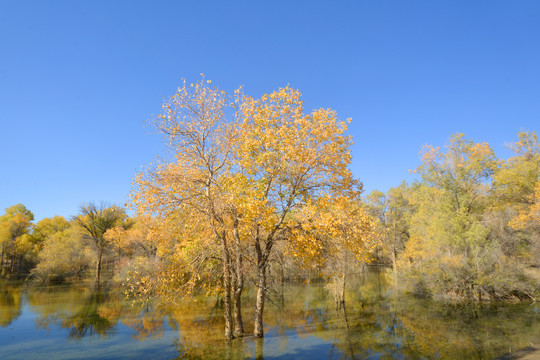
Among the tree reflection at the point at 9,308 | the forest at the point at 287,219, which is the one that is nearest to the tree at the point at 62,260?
the tree reflection at the point at 9,308

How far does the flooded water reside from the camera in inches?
510

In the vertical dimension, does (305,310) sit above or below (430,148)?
below

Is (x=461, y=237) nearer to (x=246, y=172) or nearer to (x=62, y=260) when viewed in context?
(x=246, y=172)

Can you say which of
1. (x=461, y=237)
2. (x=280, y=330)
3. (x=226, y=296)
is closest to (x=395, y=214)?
(x=461, y=237)

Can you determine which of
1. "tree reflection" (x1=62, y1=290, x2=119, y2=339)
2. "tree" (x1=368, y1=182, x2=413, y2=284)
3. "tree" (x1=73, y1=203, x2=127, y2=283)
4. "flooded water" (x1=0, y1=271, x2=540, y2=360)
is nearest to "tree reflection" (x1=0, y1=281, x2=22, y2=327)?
"flooded water" (x1=0, y1=271, x2=540, y2=360)

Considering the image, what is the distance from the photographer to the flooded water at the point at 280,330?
12949mm

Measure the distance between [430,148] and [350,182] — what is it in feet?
75.1

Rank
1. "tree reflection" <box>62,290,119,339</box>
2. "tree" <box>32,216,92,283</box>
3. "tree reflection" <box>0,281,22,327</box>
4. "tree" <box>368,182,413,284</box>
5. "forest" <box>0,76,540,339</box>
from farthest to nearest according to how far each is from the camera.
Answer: "tree" <box>368,182,413,284</box> < "tree" <box>32,216,92,283</box> < "tree reflection" <box>0,281,22,327</box> < "tree reflection" <box>62,290,119,339</box> < "forest" <box>0,76,540,339</box>

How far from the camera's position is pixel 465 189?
30.5 m

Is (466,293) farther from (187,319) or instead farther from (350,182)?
(187,319)

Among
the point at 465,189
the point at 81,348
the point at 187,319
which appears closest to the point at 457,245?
the point at 465,189

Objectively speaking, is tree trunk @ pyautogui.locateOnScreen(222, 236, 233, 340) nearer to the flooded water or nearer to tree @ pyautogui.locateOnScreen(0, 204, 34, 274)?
the flooded water

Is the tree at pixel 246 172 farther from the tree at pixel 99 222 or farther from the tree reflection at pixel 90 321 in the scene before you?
the tree at pixel 99 222

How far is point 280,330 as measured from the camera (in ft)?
55.4
